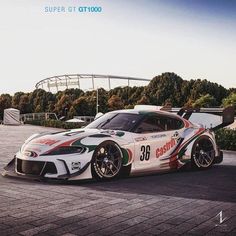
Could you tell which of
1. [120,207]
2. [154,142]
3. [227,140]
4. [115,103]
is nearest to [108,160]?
[154,142]

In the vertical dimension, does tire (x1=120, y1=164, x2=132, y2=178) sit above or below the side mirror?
below

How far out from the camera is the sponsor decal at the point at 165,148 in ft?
25.6

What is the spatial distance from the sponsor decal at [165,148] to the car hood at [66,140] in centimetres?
94

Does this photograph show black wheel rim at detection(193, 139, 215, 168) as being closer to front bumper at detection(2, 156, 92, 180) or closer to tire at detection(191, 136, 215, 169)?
tire at detection(191, 136, 215, 169)

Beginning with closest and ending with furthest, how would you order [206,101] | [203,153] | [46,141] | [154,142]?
[46,141] → [154,142] → [203,153] → [206,101]

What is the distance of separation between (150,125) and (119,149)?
1115 mm

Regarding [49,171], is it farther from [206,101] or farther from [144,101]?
[144,101]

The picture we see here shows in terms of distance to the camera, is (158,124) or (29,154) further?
(158,124)

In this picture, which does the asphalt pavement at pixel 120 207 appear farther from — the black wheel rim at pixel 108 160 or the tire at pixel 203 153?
the tire at pixel 203 153

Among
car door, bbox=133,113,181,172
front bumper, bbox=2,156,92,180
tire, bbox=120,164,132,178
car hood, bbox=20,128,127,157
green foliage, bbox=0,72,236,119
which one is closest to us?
front bumper, bbox=2,156,92,180

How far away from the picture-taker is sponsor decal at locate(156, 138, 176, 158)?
7812 mm

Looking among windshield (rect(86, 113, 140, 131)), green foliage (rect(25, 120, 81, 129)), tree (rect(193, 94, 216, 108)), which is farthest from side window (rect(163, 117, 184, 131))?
tree (rect(193, 94, 216, 108))

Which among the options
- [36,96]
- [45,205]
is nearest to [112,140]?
[45,205]

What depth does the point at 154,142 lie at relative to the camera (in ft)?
25.3
